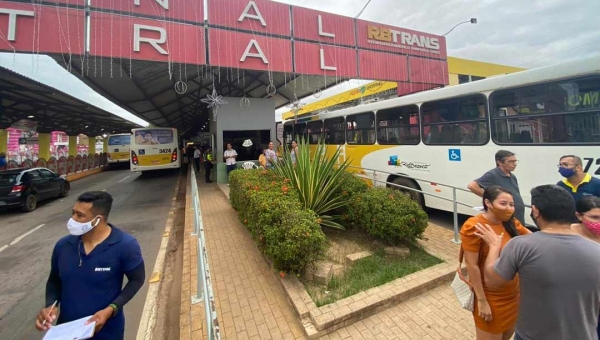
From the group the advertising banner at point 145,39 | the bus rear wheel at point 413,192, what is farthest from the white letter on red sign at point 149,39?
the bus rear wheel at point 413,192

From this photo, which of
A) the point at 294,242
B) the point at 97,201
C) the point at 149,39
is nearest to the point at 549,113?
the point at 294,242

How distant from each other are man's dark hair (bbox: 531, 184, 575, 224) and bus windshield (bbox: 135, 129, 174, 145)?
14468 millimetres

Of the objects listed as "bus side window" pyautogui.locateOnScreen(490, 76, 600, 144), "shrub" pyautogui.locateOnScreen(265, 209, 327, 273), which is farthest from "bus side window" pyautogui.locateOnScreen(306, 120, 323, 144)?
"shrub" pyautogui.locateOnScreen(265, 209, 327, 273)

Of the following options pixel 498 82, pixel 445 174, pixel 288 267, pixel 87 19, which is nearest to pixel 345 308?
pixel 288 267

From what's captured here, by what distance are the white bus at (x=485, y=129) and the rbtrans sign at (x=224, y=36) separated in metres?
3.22

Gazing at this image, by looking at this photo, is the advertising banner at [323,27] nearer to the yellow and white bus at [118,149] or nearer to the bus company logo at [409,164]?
the bus company logo at [409,164]

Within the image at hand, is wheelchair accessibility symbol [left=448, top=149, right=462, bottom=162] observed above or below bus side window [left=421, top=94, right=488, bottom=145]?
below

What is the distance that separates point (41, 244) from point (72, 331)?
5.61m

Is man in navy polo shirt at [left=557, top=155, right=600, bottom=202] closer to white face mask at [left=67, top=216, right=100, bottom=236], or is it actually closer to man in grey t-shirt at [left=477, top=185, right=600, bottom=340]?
man in grey t-shirt at [left=477, top=185, right=600, bottom=340]

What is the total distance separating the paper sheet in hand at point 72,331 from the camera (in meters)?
1.53

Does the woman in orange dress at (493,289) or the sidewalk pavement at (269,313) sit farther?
the sidewalk pavement at (269,313)

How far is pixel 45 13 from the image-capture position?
5895 mm

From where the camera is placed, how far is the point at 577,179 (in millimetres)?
2818

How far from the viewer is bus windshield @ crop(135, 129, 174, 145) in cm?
1259
